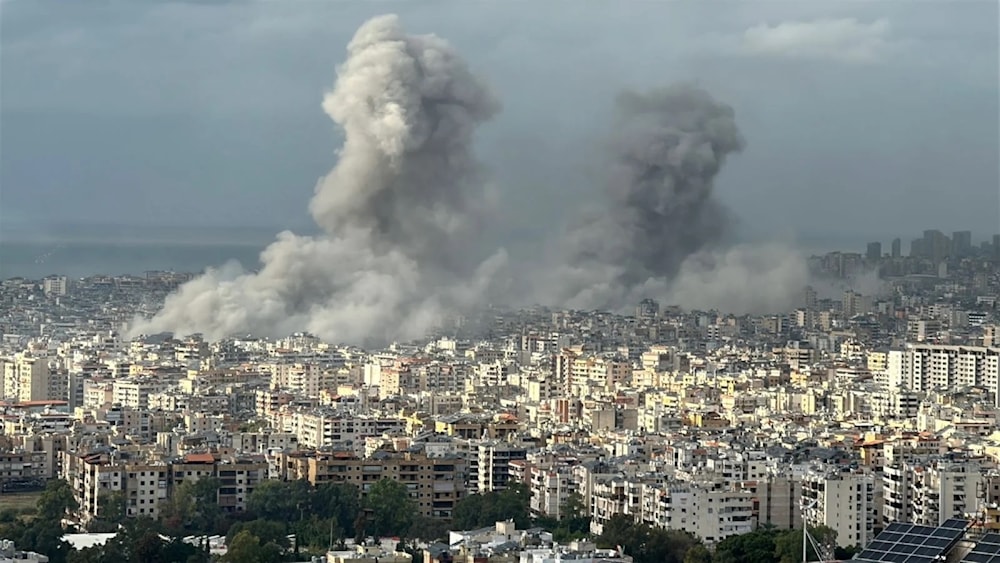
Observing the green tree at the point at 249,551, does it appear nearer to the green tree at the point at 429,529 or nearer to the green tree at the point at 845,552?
the green tree at the point at 429,529

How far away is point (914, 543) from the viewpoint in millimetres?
12664

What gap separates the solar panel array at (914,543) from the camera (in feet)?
40.7

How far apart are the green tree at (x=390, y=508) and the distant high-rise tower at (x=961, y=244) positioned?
21.4 m

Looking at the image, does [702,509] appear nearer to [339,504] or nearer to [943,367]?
[339,504]

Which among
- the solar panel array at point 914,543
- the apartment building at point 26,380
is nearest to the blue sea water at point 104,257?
the apartment building at point 26,380

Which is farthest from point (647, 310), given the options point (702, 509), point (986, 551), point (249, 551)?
point (986, 551)

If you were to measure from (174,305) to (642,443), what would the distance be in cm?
1808

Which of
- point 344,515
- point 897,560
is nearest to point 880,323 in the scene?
point 344,515

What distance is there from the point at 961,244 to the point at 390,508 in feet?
76.9

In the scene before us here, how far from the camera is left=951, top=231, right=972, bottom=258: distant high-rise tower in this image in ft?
126

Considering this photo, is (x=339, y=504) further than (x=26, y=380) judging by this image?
No

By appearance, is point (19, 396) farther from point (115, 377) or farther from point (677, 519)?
point (677, 519)

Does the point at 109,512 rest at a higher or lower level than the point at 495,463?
lower

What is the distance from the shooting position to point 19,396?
29.5 meters
